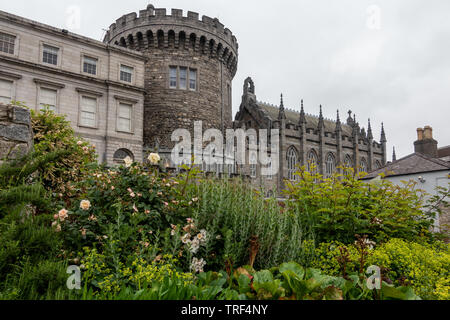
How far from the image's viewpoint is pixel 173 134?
2506cm

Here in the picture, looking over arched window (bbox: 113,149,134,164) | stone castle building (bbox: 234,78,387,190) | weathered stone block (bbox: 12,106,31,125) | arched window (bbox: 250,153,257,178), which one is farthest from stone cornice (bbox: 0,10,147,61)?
weathered stone block (bbox: 12,106,31,125)

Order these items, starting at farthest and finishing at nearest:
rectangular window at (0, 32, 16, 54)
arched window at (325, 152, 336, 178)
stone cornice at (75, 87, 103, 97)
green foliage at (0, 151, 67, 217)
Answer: arched window at (325, 152, 336, 178) → stone cornice at (75, 87, 103, 97) → rectangular window at (0, 32, 16, 54) → green foliage at (0, 151, 67, 217)

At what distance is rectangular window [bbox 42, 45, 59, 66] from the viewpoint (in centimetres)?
1973

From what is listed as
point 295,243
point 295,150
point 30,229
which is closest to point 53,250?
point 30,229

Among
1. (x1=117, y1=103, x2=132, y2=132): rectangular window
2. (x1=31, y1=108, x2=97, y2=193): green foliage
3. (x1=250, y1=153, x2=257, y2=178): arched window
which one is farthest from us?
(x1=250, y1=153, x2=257, y2=178): arched window

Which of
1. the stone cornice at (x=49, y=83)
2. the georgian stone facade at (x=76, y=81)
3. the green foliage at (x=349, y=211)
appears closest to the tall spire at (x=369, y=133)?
the georgian stone facade at (x=76, y=81)

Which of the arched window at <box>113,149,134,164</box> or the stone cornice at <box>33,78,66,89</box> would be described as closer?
the stone cornice at <box>33,78,66,89</box>

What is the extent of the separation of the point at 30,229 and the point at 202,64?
26063mm

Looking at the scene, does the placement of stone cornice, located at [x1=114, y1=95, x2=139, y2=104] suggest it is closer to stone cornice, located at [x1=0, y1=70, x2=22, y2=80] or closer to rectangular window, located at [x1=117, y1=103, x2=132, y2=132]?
Result: rectangular window, located at [x1=117, y1=103, x2=132, y2=132]

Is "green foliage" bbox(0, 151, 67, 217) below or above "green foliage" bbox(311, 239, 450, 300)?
above

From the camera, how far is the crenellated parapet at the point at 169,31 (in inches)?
1019

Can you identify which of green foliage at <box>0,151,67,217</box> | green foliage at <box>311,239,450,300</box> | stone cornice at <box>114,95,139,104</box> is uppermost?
stone cornice at <box>114,95,139,104</box>

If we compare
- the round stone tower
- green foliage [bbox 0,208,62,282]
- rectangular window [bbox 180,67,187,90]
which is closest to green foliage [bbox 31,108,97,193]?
green foliage [bbox 0,208,62,282]
